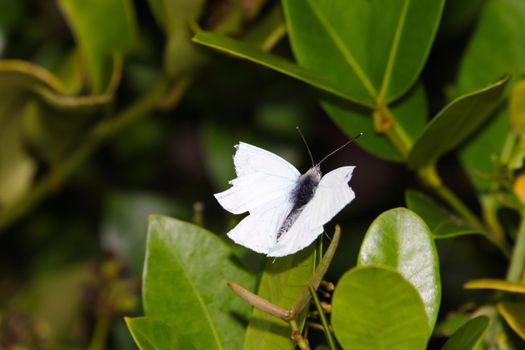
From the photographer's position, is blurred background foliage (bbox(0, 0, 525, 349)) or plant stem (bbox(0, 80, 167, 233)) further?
plant stem (bbox(0, 80, 167, 233))

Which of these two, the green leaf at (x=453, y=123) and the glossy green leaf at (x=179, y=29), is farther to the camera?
the glossy green leaf at (x=179, y=29)

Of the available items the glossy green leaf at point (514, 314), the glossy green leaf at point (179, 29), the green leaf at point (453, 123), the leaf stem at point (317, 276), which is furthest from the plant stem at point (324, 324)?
the glossy green leaf at point (179, 29)

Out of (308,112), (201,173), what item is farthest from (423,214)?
(201,173)

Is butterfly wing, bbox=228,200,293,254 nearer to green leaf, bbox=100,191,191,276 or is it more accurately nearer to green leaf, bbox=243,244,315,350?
green leaf, bbox=243,244,315,350

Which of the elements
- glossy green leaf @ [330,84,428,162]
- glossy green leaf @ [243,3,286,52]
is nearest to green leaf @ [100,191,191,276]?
glossy green leaf @ [243,3,286,52]

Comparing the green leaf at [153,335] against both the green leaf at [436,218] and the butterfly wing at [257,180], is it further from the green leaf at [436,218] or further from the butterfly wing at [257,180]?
the green leaf at [436,218]

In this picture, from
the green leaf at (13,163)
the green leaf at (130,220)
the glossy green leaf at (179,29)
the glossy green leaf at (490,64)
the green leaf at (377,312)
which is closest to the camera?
the green leaf at (377,312)

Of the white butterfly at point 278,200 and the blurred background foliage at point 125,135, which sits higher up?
the white butterfly at point 278,200
